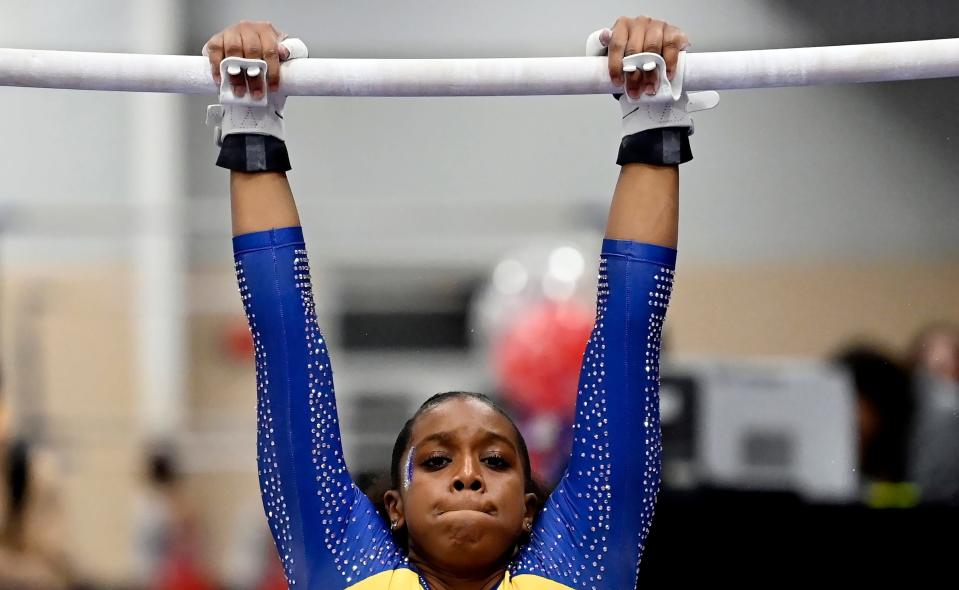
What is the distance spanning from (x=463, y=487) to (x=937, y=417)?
1.55 meters

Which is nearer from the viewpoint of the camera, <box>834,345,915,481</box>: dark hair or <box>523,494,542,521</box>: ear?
<box>523,494,542,521</box>: ear

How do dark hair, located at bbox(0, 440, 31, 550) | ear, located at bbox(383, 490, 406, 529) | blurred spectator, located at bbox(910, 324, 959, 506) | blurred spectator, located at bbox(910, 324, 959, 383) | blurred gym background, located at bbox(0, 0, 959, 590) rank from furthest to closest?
blurred gym background, located at bbox(0, 0, 959, 590) → dark hair, located at bbox(0, 440, 31, 550) → blurred spectator, located at bbox(910, 324, 959, 383) → blurred spectator, located at bbox(910, 324, 959, 506) → ear, located at bbox(383, 490, 406, 529)

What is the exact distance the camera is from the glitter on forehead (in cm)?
129

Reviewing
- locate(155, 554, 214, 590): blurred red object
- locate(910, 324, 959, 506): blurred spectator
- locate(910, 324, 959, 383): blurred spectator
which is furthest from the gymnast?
locate(155, 554, 214, 590): blurred red object

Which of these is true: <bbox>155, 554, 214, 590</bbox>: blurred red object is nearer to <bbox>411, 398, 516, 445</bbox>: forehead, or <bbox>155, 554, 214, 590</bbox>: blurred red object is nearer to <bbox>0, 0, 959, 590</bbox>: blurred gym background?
<bbox>0, 0, 959, 590</bbox>: blurred gym background

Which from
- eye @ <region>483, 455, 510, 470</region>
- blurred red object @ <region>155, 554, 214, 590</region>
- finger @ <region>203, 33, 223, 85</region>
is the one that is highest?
finger @ <region>203, 33, 223, 85</region>

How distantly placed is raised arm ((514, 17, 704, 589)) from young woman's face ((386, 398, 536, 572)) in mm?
62

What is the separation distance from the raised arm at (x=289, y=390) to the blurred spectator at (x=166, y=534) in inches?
85.5

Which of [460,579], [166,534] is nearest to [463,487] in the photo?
[460,579]

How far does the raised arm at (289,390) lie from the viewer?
49.9 inches

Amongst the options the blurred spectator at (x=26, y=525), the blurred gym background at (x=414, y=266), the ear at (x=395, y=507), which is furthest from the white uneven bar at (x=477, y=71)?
the blurred spectator at (x=26, y=525)

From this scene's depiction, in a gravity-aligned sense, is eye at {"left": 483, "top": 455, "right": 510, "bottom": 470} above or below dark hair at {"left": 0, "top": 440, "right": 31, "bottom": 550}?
above

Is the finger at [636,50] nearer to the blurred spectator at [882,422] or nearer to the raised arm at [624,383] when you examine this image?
the raised arm at [624,383]

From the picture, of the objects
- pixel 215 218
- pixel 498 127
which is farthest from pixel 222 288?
pixel 498 127
